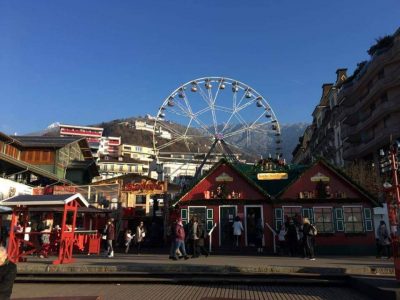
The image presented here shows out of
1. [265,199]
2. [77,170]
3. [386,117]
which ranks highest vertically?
[386,117]

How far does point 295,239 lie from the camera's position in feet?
67.4

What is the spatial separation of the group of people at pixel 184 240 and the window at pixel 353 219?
29.0 ft

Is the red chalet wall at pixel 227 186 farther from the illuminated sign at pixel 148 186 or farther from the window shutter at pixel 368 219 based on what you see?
the illuminated sign at pixel 148 186

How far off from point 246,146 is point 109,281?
1293 inches

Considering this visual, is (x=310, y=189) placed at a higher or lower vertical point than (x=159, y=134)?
lower

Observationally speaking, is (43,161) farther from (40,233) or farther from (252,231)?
(40,233)

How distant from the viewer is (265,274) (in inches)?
521

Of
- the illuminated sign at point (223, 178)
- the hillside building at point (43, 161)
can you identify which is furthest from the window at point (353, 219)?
the hillside building at point (43, 161)

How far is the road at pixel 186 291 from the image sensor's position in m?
10.6

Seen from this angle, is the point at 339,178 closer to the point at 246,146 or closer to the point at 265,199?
the point at 265,199

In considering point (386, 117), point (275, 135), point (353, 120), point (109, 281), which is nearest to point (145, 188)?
point (275, 135)

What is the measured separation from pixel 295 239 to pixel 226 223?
15.5 ft

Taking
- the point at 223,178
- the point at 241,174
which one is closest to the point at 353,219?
the point at 241,174

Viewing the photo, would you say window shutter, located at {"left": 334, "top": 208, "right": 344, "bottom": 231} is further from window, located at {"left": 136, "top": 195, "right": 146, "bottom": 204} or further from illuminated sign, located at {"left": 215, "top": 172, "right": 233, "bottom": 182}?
window, located at {"left": 136, "top": 195, "right": 146, "bottom": 204}
